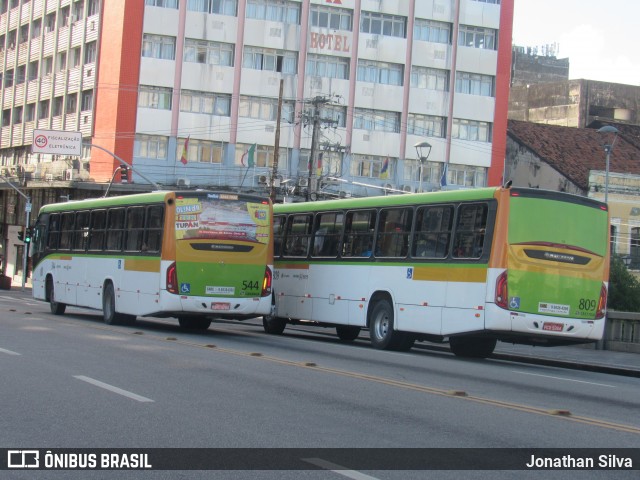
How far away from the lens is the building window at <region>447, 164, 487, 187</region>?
236 ft

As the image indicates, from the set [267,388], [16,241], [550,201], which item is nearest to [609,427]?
[267,388]

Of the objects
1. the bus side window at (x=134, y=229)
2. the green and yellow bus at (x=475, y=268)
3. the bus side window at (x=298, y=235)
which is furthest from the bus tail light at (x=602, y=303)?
the bus side window at (x=134, y=229)

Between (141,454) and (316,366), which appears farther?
(316,366)

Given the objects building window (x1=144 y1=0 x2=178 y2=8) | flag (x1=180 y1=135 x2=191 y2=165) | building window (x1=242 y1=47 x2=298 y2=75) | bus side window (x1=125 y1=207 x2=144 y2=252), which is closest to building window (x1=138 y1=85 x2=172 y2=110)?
flag (x1=180 y1=135 x2=191 y2=165)

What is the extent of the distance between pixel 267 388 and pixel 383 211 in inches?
404

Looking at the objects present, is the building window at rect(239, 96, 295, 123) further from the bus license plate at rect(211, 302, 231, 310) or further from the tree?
the bus license plate at rect(211, 302, 231, 310)

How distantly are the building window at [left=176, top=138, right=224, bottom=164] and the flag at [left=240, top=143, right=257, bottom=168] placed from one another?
1.40 metres

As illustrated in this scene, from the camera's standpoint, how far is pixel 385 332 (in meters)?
22.5

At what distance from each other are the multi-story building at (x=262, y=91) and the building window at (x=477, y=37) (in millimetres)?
90

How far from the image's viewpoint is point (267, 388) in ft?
42.8

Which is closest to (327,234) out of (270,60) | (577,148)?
(270,60)

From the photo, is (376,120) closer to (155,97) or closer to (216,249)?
(155,97)

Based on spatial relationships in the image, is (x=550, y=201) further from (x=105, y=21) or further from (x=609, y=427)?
(x=105, y=21)

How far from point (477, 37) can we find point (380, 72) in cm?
775
